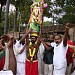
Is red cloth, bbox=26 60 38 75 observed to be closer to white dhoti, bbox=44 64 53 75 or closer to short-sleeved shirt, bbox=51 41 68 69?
short-sleeved shirt, bbox=51 41 68 69

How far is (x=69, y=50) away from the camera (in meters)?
6.91

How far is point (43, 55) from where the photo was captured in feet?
26.4

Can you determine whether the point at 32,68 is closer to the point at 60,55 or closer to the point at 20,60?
the point at 20,60

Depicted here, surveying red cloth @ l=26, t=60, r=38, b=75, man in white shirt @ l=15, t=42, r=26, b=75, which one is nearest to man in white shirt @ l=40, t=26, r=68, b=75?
red cloth @ l=26, t=60, r=38, b=75

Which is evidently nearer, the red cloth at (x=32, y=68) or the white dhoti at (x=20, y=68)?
the red cloth at (x=32, y=68)

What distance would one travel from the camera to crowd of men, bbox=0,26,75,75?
19.5ft

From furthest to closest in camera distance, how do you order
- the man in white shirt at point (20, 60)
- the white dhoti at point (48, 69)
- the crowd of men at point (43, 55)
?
1. the white dhoti at point (48, 69)
2. the man in white shirt at point (20, 60)
3. the crowd of men at point (43, 55)

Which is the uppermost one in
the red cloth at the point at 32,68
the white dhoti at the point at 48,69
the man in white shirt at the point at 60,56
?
the man in white shirt at the point at 60,56

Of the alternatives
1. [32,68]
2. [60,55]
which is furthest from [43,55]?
[60,55]

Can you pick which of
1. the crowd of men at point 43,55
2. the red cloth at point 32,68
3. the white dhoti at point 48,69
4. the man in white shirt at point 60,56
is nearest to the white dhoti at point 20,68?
the crowd of men at point 43,55

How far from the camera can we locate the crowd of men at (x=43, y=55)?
5947 mm

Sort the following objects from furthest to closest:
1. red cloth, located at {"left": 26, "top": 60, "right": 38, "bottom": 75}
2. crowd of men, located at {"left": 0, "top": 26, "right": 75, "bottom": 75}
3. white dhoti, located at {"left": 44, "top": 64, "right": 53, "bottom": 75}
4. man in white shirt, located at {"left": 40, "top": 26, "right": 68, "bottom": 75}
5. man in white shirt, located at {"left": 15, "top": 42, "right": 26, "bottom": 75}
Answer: white dhoti, located at {"left": 44, "top": 64, "right": 53, "bottom": 75}, man in white shirt, located at {"left": 15, "top": 42, "right": 26, "bottom": 75}, red cloth, located at {"left": 26, "top": 60, "right": 38, "bottom": 75}, man in white shirt, located at {"left": 40, "top": 26, "right": 68, "bottom": 75}, crowd of men, located at {"left": 0, "top": 26, "right": 75, "bottom": 75}

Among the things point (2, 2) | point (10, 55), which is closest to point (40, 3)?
point (10, 55)

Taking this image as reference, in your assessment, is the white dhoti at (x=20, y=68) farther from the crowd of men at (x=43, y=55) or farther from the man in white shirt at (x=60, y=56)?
the man in white shirt at (x=60, y=56)
